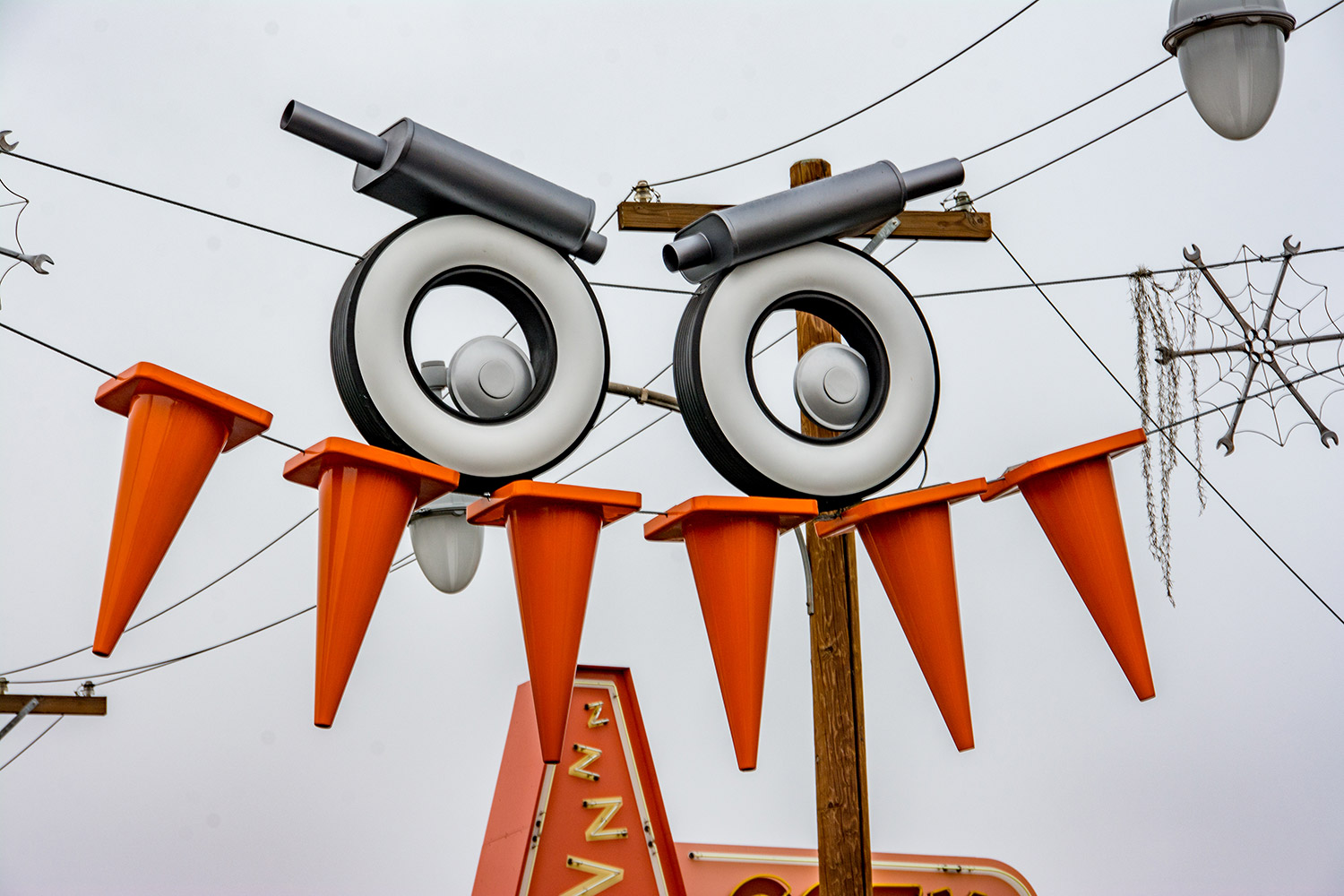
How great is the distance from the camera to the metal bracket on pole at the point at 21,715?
8.00 meters

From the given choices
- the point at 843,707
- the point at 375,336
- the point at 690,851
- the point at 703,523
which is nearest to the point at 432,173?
the point at 375,336

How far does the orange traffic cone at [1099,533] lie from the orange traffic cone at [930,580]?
26 cm

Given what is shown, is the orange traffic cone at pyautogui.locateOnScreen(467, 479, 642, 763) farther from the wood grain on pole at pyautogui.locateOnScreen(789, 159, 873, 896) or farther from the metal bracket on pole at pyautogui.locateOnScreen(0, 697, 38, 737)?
the metal bracket on pole at pyautogui.locateOnScreen(0, 697, 38, 737)

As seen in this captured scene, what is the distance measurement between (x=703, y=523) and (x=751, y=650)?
0.35m

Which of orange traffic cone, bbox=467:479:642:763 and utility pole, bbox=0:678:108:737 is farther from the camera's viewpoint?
utility pole, bbox=0:678:108:737

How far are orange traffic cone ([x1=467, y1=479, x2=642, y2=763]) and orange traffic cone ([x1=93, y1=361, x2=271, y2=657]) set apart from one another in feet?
2.27

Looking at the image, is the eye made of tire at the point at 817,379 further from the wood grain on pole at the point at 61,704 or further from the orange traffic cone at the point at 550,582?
the wood grain on pole at the point at 61,704

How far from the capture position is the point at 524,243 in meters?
3.04

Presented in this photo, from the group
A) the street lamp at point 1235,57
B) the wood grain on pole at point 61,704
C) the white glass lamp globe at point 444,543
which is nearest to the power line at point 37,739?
the wood grain on pole at point 61,704

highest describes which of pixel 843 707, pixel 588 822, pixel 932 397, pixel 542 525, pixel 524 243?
pixel 524 243

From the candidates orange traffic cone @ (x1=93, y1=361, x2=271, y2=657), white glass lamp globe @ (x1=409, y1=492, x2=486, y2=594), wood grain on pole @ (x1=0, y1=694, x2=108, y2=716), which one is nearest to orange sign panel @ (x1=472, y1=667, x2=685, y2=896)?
white glass lamp globe @ (x1=409, y1=492, x2=486, y2=594)

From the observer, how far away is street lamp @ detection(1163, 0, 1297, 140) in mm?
3426

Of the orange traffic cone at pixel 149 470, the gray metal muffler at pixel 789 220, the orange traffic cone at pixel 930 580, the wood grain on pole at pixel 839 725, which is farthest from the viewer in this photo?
the wood grain on pole at pixel 839 725

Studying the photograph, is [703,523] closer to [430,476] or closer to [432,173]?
[430,476]
